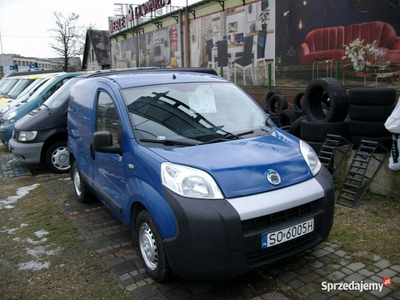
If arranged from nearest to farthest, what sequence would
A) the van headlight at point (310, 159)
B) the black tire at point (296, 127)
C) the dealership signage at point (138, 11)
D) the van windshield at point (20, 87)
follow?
the van headlight at point (310, 159), the black tire at point (296, 127), the van windshield at point (20, 87), the dealership signage at point (138, 11)

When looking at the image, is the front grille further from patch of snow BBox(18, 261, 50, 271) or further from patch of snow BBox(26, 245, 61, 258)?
patch of snow BBox(26, 245, 61, 258)

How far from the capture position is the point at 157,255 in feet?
10.7

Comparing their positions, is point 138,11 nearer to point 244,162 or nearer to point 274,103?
point 274,103

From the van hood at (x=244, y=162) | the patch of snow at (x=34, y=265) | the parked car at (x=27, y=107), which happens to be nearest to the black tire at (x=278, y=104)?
the parked car at (x=27, y=107)

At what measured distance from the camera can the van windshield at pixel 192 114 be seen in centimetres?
362

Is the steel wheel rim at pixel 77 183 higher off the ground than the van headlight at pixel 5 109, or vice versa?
the van headlight at pixel 5 109

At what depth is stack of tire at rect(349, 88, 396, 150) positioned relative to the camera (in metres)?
5.36

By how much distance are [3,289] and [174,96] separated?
2.55 metres

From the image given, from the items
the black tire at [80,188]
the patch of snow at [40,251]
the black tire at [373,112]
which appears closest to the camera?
the patch of snow at [40,251]

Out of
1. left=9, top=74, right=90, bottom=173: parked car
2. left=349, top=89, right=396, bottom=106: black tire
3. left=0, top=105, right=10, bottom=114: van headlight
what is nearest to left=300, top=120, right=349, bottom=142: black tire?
left=349, top=89, right=396, bottom=106: black tire

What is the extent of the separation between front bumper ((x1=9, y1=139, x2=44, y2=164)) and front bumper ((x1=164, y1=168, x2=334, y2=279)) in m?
5.59

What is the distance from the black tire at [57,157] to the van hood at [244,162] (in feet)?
17.1

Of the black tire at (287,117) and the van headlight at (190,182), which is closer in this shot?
the van headlight at (190,182)

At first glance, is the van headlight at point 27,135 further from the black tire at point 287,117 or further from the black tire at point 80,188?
the black tire at point 287,117
